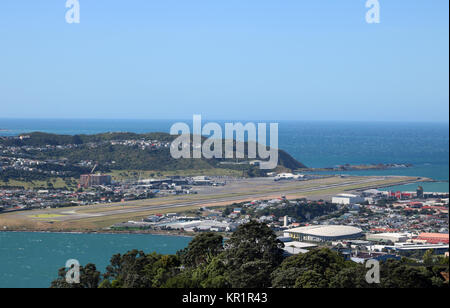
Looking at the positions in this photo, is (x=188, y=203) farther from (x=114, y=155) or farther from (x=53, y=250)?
(x=114, y=155)

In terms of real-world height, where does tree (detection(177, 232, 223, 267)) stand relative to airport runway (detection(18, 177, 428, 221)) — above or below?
above

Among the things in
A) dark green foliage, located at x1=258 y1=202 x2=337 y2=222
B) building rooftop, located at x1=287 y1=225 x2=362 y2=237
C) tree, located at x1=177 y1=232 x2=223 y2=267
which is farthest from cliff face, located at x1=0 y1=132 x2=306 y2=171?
tree, located at x1=177 y1=232 x2=223 y2=267

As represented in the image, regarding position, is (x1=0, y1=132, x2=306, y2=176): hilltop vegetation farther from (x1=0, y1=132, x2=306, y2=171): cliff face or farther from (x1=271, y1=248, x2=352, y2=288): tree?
(x1=271, y1=248, x2=352, y2=288): tree

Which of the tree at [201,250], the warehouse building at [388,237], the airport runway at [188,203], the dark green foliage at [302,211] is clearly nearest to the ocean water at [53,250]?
the airport runway at [188,203]

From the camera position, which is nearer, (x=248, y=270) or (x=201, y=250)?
(x=248, y=270)

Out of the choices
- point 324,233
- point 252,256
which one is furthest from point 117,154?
point 252,256
